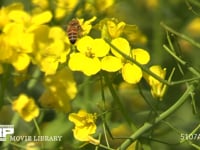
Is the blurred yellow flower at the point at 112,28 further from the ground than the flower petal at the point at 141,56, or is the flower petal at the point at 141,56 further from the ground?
the blurred yellow flower at the point at 112,28

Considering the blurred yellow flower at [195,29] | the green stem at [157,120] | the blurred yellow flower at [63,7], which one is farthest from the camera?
the blurred yellow flower at [195,29]

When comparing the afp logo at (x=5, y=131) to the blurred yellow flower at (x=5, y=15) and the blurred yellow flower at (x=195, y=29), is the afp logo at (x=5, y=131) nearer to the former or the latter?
the blurred yellow flower at (x=5, y=15)

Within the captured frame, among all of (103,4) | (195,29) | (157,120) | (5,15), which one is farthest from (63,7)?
(195,29)

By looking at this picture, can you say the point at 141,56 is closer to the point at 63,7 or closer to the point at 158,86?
the point at 158,86

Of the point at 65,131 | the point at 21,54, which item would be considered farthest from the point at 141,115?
the point at 21,54

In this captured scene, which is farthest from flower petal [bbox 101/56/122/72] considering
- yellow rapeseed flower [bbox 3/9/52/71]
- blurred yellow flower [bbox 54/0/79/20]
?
blurred yellow flower [bbox 54/0/79/20]

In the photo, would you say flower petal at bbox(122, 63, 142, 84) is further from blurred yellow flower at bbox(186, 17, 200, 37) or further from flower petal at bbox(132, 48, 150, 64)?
blurred yellow flower at bbox(186, 17, 200, 37)

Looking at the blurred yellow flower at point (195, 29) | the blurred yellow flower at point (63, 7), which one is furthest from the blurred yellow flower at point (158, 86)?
the blurred yellow flower at point (195, 29)
